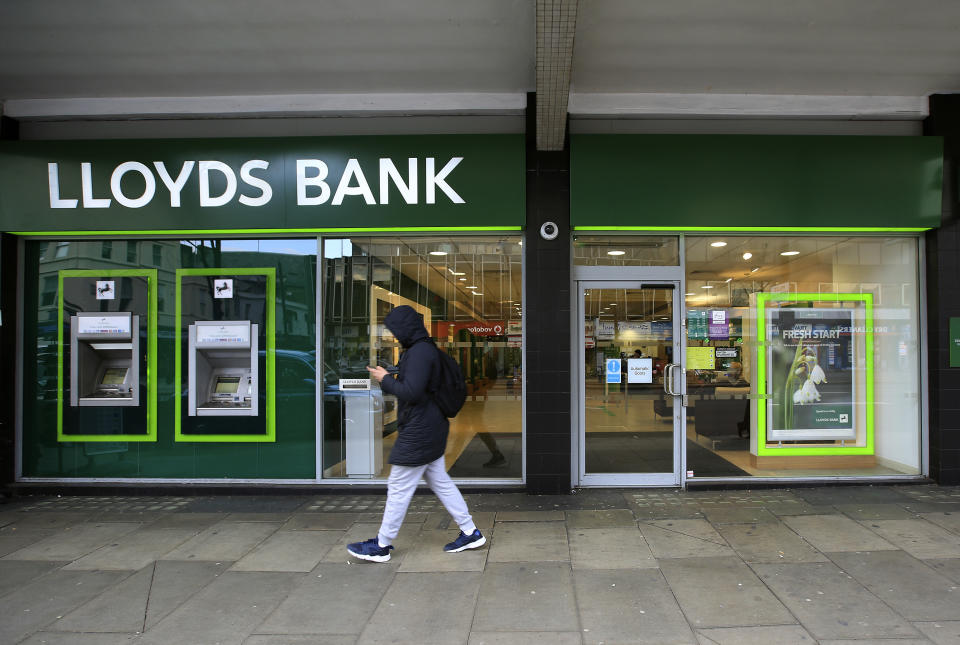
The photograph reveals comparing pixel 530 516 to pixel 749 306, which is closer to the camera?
pixel 530 516

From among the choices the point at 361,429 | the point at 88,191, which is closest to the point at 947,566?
the point at 361,429

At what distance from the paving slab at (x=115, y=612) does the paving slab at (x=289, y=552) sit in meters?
0.59

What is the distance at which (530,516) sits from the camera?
16.5 ft

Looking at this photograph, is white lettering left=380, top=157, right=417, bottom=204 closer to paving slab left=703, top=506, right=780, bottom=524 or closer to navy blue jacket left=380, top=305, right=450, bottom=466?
navy blue jacket left=380, top=305, right=450, bottom=466

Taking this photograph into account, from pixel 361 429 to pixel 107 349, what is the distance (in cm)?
286

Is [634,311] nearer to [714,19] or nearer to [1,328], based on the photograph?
[714,19]

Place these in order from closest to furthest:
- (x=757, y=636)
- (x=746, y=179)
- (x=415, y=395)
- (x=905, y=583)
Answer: (x=757, y=636) → (x=905, y=583) → (x=415, y=395) → (x=746, y=179)

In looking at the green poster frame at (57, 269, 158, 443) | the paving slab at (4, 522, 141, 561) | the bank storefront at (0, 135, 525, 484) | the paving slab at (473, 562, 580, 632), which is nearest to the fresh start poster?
the bank storefront at (0, 135, 525, 484)

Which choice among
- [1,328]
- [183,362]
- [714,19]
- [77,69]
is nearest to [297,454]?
[183,362]

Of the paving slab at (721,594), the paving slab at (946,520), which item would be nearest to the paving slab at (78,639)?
the paving slab at (721,594)

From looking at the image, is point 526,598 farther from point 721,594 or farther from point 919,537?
point 919,537

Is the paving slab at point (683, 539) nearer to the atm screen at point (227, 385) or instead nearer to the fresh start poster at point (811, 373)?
the fresh start poster at point (811, 373)

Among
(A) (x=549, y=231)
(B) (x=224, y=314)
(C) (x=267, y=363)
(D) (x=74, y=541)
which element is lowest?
(D) (x=74, y=541)

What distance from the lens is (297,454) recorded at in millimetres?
5906
